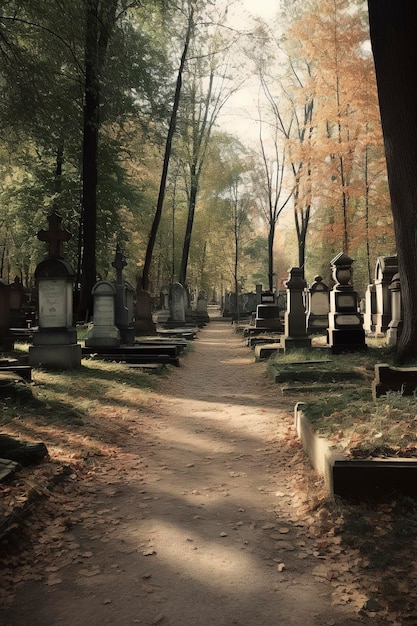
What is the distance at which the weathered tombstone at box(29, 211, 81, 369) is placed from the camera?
1002 centimetres

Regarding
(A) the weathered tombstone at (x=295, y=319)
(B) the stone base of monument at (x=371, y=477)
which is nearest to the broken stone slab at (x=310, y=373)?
(A) the weathered tombstone at (x=295, y=319)

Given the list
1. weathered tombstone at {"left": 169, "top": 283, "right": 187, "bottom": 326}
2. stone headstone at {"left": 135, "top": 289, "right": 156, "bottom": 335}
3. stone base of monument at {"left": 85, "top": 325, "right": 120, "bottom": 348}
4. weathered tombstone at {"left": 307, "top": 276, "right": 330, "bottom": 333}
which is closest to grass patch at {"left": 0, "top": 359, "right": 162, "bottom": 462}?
stone base of monument at {"left": 85, "top": 325, "right": 120, "bottom": 348}

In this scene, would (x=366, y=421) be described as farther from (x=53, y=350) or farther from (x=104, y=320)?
(x=104, y=320)

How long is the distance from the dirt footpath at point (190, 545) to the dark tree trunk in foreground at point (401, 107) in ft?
9.85

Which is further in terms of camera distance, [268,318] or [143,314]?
[268,318]

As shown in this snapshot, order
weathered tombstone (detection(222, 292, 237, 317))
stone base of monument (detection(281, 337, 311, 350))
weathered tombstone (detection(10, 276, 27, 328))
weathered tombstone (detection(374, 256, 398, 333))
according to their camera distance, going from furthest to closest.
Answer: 1. weathered tombstone (detection(222, 292, 237, 317))
2. weathered tombstone (detection(10, 276, 27, 328))
3. weathered tombstone (detection(374, 256, 398, 333))
4. stone base of monument (detection(281, 337, 311, 350))

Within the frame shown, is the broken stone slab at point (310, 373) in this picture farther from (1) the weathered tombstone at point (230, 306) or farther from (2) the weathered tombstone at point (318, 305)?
(1) the weathered tombstone at point (230, 306)

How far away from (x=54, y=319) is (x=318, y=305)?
35.8 feet

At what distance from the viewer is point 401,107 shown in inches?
243

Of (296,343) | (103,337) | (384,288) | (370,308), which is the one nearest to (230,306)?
(370,308)

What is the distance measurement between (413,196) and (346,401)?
2.83m

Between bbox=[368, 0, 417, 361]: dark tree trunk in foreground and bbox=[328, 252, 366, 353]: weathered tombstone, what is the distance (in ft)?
17.9

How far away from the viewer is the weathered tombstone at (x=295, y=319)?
43.4 feet

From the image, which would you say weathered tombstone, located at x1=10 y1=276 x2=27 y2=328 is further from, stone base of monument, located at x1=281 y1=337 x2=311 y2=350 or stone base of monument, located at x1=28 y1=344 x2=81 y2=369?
stone base of monument, located at x1=281 y1=337 x2=311 y2=350
